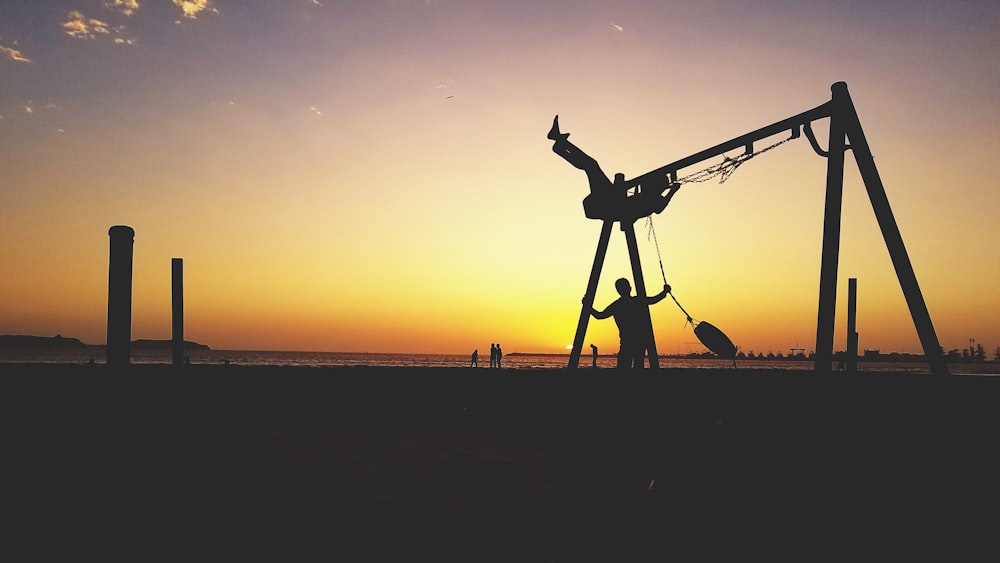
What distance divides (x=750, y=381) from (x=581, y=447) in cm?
474

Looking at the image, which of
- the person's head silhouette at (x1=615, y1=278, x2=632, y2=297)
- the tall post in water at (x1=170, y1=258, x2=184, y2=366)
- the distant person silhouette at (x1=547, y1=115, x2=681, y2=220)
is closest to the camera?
the person's head silhouette at (x1=615, y1=278, x2=632, y2=297)

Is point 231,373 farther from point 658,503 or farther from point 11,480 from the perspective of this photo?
point 658,503

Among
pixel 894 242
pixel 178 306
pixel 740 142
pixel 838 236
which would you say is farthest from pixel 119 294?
pixel 894 242

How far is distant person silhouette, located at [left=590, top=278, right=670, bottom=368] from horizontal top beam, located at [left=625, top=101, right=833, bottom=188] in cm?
236

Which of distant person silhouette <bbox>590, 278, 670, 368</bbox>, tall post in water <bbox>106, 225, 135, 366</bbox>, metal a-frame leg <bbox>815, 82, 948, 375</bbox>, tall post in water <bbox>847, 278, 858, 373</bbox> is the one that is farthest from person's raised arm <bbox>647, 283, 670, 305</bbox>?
tall post in water <bbox>847, 278, 858, 373</bbox>

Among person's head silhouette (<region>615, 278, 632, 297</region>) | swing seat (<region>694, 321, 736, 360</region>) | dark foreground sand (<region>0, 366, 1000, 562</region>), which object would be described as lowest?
dark foreground sand (<region>0, 366, 1000, 562</region>)

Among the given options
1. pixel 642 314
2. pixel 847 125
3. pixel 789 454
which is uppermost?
pixel 847 125

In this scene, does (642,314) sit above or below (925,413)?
above

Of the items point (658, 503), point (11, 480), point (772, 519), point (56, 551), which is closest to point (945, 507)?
point (772, 519)

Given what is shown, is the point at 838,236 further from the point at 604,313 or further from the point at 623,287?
the point at 604,313

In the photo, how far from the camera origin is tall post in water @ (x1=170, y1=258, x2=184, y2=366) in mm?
17141

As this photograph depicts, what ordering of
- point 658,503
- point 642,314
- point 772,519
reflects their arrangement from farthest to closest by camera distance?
point 642,314 < point 658,503 < point 772,519

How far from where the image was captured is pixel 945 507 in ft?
17.0

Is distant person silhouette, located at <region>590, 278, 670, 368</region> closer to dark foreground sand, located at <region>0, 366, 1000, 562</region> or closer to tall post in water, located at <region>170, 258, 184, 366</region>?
dark foreground sand, located at <region>0, 366, 1000, 562</region>
